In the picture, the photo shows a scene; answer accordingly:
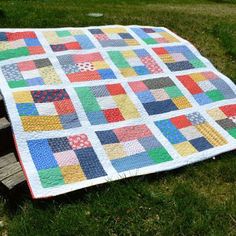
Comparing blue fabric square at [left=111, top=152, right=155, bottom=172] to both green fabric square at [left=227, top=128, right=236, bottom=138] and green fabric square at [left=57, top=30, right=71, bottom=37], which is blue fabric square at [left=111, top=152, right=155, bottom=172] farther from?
green fabric square at [left=57, top=30, right=71, bottom=37]

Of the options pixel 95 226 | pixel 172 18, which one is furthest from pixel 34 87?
pixel 172 18

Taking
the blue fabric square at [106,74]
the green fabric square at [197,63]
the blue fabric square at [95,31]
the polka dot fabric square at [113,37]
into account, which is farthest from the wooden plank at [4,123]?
the green fabric square at [197,63]

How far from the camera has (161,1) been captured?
11.1 metres

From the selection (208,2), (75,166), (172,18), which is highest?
(75,166)

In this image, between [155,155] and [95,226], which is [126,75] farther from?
[95,226]

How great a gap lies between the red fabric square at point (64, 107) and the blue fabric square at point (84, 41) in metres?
1.14

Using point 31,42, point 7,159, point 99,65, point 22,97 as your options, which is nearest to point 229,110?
point 99,65

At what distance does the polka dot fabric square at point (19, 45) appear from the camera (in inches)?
201

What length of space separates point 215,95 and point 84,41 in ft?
5.33

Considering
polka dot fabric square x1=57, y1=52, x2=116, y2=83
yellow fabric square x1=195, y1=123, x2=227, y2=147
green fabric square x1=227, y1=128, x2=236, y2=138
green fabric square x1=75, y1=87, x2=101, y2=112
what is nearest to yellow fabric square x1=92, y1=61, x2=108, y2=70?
polka dot fabric square x1=57, y1=52, x2=116, y2=83

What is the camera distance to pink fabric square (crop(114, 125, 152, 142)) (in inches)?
170

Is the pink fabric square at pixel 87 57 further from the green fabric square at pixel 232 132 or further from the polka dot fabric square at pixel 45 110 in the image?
the green fabric square at pixel 232 132

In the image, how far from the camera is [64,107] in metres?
4.48

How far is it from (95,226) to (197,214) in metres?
0.77
